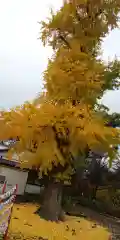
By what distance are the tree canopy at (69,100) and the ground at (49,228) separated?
196 centimetres

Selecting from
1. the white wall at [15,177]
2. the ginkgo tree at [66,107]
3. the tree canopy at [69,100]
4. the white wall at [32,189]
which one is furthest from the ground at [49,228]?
the white wall at [32,189]

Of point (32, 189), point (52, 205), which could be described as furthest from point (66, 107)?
point (32, 189)

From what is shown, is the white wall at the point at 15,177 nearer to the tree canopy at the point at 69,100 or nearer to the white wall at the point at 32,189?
the white wall at the point at 32,189

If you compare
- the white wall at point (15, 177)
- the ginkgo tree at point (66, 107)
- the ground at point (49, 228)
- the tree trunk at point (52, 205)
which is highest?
the ginkgo tree at point (66, 107)

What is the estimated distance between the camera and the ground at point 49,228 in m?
8.48

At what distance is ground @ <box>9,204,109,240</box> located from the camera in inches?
334

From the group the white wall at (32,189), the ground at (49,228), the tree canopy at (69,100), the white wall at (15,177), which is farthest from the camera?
the white wall at (32,189)

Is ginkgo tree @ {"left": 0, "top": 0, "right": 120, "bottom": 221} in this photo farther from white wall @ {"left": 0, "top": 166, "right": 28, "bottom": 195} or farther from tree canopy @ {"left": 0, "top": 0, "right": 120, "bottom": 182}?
white wall @ {"left": 0, "top": 166, "right": 28, "bottom": 195}

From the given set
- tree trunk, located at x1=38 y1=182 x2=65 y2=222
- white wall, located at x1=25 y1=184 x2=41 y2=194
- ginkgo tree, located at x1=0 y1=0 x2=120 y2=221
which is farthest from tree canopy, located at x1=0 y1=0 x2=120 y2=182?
white wall, located at x1=25 y1=184 x2=41 y2=194

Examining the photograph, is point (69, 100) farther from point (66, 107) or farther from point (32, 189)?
point (32, 189)

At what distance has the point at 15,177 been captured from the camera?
15422 mm

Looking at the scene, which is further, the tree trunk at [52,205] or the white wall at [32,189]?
the white wall at [32,189]

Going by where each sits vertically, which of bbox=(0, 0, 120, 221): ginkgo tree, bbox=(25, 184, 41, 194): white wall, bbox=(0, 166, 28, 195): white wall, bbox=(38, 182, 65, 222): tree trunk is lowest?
bbox=(38, 182, 65, 222): tree trunk

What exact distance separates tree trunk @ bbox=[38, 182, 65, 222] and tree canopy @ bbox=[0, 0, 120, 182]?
1.01m
